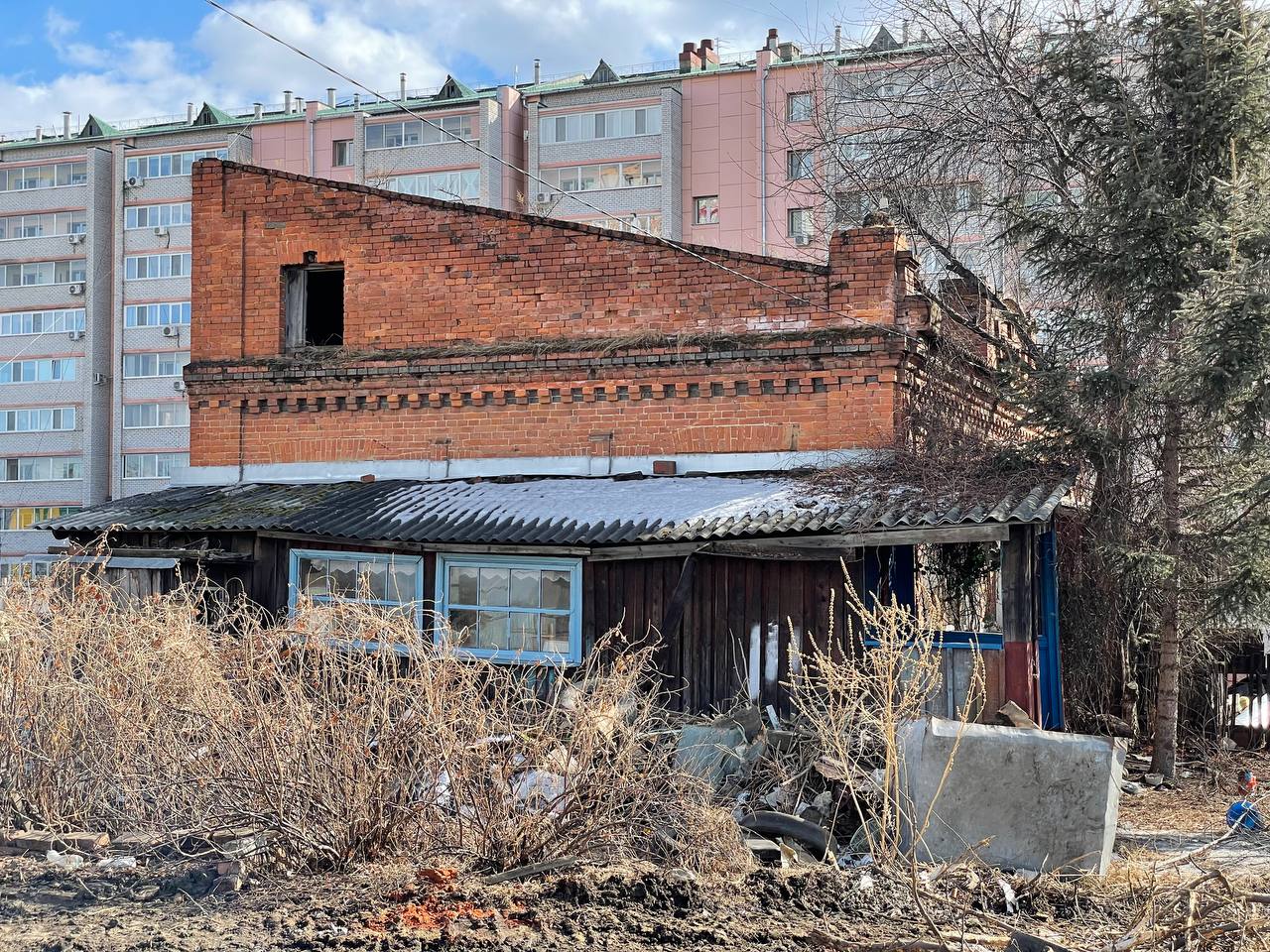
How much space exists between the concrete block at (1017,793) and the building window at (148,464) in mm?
45302

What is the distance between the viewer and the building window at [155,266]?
5031 centimetres

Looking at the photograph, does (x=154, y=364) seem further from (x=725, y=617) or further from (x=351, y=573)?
(x=725, y=617)

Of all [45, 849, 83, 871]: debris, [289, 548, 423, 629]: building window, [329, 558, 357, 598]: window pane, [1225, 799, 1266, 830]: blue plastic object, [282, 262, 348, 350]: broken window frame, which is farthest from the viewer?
[282, 262, 348, 350]: broken window frame

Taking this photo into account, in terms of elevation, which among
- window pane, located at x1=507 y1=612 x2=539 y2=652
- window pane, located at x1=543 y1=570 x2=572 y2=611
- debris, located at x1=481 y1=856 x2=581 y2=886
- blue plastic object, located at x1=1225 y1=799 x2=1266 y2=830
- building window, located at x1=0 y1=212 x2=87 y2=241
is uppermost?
building window, located at x1=0 y1=212 x2=87 y2=241

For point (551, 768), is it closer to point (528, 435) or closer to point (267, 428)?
point (528, 435)

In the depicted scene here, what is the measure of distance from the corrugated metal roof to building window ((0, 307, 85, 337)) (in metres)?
39.6

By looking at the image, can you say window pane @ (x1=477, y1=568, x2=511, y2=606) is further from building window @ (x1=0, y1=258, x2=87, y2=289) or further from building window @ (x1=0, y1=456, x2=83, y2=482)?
building window @ (x1=0, y1=258, x2=87, y2=289)

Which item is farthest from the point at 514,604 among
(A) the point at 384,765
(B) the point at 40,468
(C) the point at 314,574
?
(B) the point at 40,468

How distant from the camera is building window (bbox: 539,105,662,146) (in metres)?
45.7

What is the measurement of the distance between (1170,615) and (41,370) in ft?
161

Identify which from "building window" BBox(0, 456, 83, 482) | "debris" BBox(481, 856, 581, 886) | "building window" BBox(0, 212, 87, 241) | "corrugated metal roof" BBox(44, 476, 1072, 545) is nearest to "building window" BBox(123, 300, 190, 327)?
"building window" BBox(0, 212, 87, 241)

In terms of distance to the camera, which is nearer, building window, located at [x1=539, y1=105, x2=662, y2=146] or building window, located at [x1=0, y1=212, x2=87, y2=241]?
building window, located at [x1=539, y1=105, x2=662, y2=146]

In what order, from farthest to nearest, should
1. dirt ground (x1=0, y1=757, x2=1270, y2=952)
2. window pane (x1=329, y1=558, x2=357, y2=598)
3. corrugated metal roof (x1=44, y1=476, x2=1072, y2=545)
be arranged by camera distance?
window pane (x1=329, y1=558, x2=357, y2=598) < corrugated metal roof (x1=44, y1=476, x2=1072, y2=545) < dirt ground (x1=0, y1=757, x2=1270, y2=952)

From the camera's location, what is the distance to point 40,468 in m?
51.2
